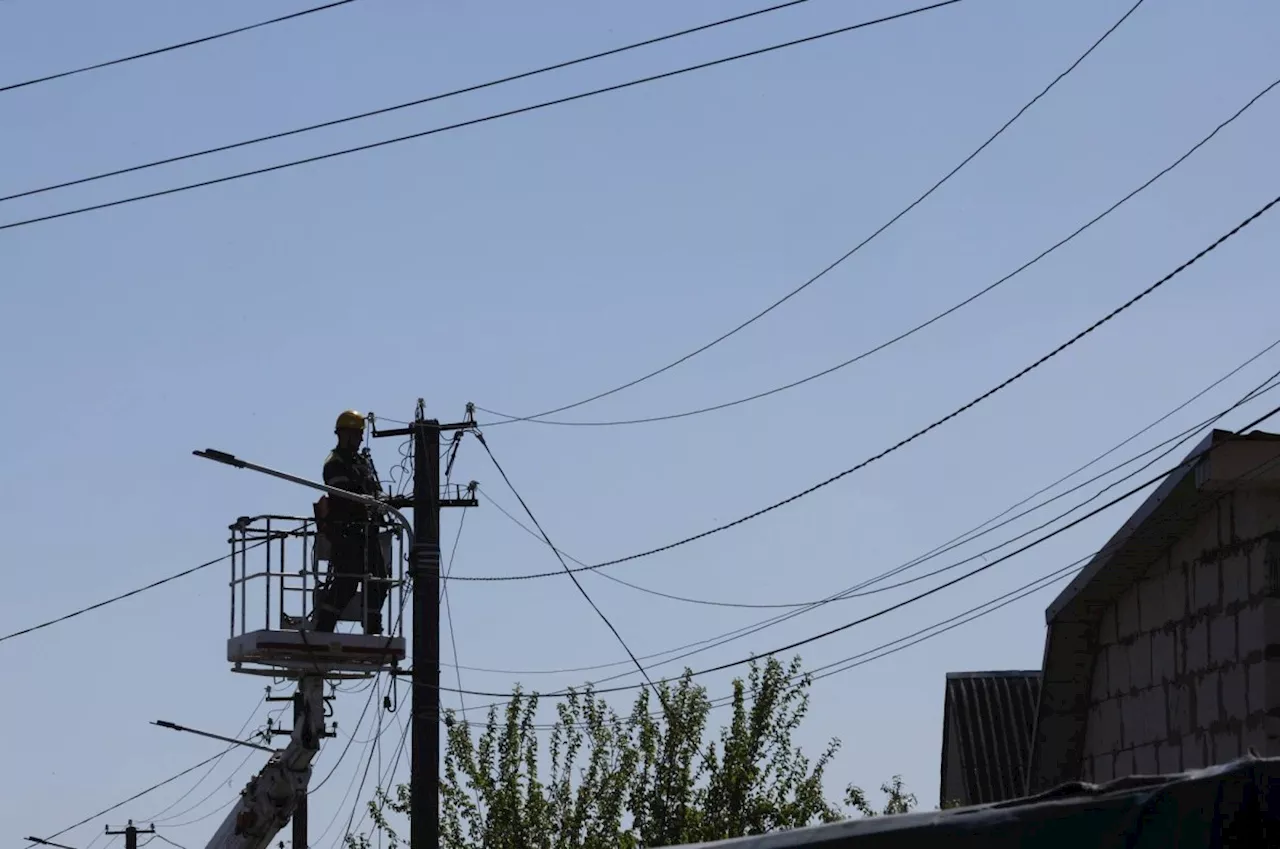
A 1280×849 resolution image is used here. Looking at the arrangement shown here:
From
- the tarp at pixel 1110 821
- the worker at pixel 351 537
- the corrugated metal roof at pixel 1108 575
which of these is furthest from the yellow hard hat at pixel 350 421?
the tarp at pixel 1110 821

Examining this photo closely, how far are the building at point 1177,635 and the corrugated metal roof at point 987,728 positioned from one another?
16.5 metres

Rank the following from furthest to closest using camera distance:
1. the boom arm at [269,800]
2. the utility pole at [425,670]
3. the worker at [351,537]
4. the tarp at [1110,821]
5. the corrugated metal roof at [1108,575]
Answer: the boom arm at [269,800], the worker at [351,537], the utility pole at [425,670], the corrugated metal roof at [1108,575], the tarp at [1110,821]

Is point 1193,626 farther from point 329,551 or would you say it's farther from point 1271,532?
point 329,551

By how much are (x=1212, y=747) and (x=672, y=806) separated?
1386 cm

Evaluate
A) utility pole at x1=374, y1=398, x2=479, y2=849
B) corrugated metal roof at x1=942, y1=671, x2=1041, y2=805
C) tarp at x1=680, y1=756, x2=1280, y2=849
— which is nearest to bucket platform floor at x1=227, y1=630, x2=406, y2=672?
utility pole at x1=374, y1=398, x2=479, y2=849

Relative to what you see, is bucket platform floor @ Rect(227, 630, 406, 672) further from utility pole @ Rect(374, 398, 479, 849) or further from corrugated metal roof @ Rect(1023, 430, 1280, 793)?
corrugated metal roof @ Rect(1023, 430, 1280, 793)

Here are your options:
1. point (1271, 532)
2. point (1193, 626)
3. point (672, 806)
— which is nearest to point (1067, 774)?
point (1193, 626)

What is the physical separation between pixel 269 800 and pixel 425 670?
4.33 meters

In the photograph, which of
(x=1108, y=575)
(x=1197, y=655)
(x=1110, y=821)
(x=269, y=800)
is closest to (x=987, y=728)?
(x=269, y=800)

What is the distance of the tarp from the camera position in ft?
23.3

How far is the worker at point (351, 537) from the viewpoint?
2198 cm

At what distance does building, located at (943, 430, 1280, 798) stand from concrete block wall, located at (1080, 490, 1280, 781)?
12 mm

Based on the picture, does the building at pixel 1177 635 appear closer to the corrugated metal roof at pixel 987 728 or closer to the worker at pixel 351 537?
the worker at pixel 351 537

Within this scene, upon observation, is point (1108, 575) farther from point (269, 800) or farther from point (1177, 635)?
point (269, 800)
